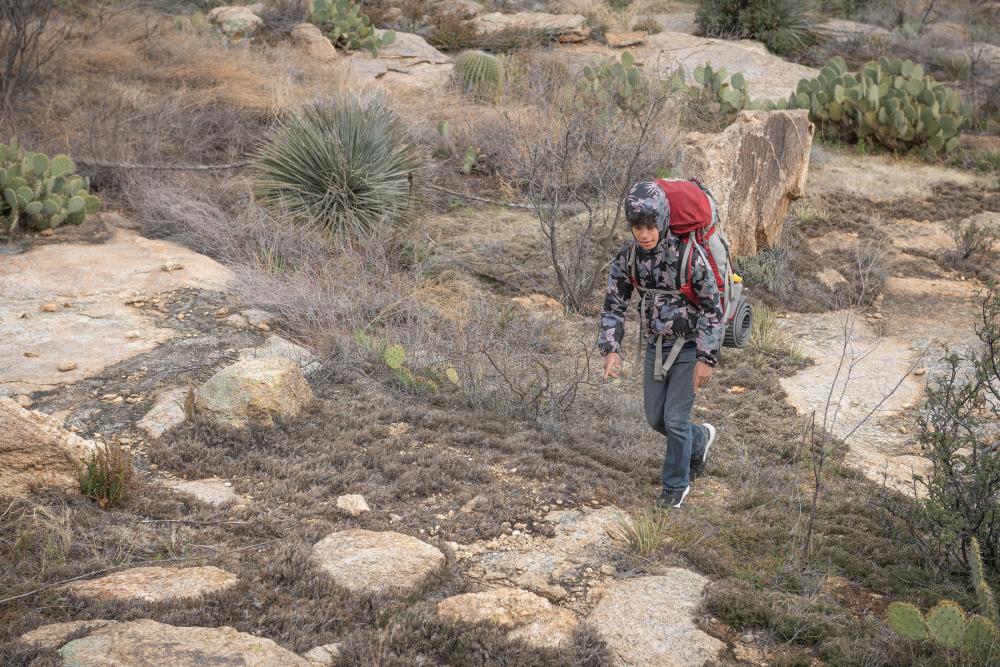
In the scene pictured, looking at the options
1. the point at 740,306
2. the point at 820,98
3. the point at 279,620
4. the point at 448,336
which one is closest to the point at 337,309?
the point at 448,336

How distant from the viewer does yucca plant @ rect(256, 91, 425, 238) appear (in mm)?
7641

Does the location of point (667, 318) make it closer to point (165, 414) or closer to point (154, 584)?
point (154, 584)

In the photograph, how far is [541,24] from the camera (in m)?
15.9

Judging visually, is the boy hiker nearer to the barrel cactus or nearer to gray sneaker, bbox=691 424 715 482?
gray sneaker, bbox=691 424 715 482

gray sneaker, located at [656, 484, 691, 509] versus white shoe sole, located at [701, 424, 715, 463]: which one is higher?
white shoe sole, located at [701, 424, 715, 463]

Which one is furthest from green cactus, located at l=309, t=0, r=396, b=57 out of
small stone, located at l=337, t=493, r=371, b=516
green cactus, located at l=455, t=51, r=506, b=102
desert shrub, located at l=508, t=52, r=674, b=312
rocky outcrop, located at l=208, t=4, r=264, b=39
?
small stone, located at l=337, t=493, r=371, b=516

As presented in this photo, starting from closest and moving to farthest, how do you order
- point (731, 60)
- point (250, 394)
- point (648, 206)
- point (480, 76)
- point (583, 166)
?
point (648, 206), point (250, 394), point (583, 166), point (480, 76), point (731, 60)

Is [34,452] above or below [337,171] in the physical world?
below

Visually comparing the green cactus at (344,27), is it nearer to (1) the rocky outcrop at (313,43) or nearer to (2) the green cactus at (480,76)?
(1) the rocky outcrop at (313,43)

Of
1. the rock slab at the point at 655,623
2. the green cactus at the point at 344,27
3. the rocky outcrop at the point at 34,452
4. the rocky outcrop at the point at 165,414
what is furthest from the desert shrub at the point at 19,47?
the rock slab at the point at 655,623

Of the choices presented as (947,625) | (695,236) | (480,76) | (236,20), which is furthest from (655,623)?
(236,20)

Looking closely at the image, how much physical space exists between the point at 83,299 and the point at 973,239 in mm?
7535

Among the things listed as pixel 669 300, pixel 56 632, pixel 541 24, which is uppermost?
pixel 541 24

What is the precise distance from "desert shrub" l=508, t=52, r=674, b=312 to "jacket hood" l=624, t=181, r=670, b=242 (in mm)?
3048
